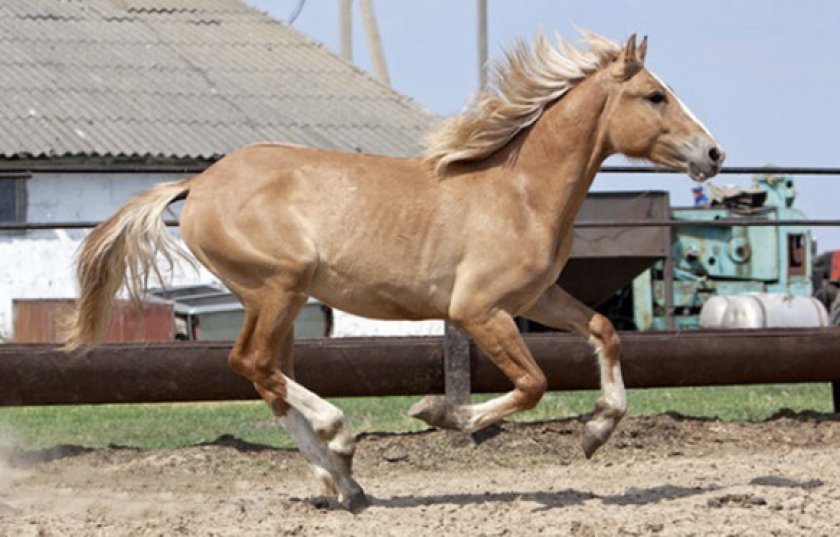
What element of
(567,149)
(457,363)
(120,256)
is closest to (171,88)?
(457,363)

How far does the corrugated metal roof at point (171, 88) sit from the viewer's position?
74.9ft

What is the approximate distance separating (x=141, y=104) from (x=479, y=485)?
17819mm

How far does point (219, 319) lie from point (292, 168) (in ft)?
39.6

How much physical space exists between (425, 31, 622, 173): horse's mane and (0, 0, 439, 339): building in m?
13.5

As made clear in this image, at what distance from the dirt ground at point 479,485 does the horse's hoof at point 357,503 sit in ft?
0.16

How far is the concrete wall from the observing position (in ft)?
69.8

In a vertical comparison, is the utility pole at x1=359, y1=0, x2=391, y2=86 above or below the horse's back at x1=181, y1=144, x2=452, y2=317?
above

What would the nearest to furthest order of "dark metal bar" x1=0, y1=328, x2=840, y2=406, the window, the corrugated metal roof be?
"dark metal bar" x1=0, y1=328, x2=840, y2=406, the window, the corrugated metal roof

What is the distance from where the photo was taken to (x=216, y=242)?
6781 millimetres

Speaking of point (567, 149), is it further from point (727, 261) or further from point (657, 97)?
point (727, 261)

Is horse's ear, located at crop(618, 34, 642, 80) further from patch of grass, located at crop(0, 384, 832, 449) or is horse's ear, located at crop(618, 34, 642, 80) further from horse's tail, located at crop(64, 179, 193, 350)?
patch of grass, located at crop(0, 384, 832, 449)

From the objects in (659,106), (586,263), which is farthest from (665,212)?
(659,106)

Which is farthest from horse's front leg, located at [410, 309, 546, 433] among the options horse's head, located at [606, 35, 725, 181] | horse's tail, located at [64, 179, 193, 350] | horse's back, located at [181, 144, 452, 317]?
horse's tail, located at [64, 179, 193, 350]

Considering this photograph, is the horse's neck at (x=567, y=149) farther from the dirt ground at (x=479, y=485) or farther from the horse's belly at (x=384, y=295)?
the dirt ground at (x=479, y=485)
